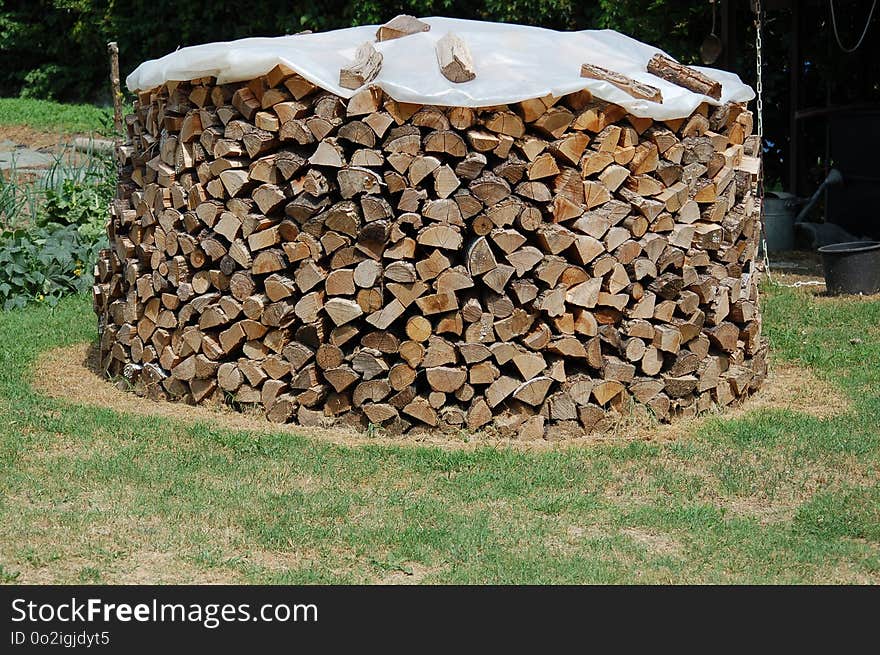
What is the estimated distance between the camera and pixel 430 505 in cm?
428

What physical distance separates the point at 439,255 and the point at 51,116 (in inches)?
478

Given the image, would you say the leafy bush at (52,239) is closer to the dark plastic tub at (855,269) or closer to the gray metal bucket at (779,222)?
the dark plastic tub at (855,269)

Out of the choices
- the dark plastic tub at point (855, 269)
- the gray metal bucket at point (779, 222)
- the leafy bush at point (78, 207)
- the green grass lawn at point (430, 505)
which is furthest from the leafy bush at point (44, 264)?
the gray metal bucket at point (779, 222)

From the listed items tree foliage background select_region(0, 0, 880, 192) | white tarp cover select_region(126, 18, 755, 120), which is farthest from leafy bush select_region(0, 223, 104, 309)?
tree foliage background select_region(0, 0, 880, 192)

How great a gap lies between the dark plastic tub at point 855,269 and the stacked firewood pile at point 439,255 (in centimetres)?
290

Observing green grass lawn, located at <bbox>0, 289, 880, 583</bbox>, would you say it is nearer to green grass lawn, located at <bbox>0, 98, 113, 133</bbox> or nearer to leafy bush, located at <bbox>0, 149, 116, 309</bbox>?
leafy bush, located at <bbox>0, 149, 116, 309</bbox>

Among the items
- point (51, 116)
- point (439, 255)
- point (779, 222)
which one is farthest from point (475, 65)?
point (51, 116)

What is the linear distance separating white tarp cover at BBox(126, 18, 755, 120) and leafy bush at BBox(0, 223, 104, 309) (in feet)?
9.90

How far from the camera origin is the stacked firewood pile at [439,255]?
4895mm

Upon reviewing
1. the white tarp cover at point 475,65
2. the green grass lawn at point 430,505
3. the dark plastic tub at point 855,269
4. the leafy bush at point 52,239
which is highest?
the white tarp cover at point 475,65

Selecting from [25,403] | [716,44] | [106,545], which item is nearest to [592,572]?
[106,545]

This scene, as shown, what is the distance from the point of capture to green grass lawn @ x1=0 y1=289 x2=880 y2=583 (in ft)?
12.3

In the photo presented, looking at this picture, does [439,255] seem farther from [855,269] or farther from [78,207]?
[78,207]

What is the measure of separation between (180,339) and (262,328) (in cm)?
54
